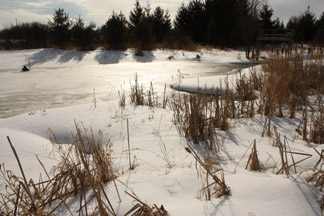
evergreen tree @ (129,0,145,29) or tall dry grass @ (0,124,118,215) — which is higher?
evergreen tree @ (129,0,145,29)

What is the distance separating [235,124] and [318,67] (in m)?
2.66

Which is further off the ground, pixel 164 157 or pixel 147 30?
pixel 147 30

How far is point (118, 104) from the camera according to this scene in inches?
143

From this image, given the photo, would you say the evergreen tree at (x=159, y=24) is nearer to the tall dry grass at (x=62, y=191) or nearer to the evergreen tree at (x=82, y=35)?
the evergreen tree at (x=82, y=35)

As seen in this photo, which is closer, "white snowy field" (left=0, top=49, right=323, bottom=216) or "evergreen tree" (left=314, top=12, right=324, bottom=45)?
"white snowy field" (left=0, top=49, right=323, bottom=216)

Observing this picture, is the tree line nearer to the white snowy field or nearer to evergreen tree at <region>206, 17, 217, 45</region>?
evergreen tree at <region>206, 17, 217, 45</region>

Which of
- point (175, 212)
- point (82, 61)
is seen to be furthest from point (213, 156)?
point (82, 61)

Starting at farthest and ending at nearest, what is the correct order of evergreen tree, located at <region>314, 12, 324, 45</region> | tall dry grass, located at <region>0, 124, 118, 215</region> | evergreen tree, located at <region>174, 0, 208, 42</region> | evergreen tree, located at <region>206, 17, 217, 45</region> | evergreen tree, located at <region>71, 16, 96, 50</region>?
evergreen tree, located at <region>174, 0, 208, 42</region>, evergreen tree, located at <region>206, 17, 217, 45</region>, evergreen tree, located at <region>71, 16, 96, 50</region>, evergreen tree, located at <region>314, 12, 324, 45</region>, tall dry grass, located at <region>0, 124, 118, 215</region>

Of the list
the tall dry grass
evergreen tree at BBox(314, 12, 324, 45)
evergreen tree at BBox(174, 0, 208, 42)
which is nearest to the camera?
the tall dry grass

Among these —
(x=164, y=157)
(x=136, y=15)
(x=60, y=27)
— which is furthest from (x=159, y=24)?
(x=164, y=157)

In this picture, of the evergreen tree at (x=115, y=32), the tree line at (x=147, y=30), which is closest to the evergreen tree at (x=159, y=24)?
the tree line at (x=147, y=30)

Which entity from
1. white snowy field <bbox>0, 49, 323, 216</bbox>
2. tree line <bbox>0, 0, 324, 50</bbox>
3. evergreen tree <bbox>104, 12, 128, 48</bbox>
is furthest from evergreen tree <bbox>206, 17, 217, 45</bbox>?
white snowy field <bbox>0, 49, 323, 216</bbox>

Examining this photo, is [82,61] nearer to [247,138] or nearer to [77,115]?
[77,115]

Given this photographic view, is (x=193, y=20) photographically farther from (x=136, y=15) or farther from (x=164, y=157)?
(x=164, y=157)
